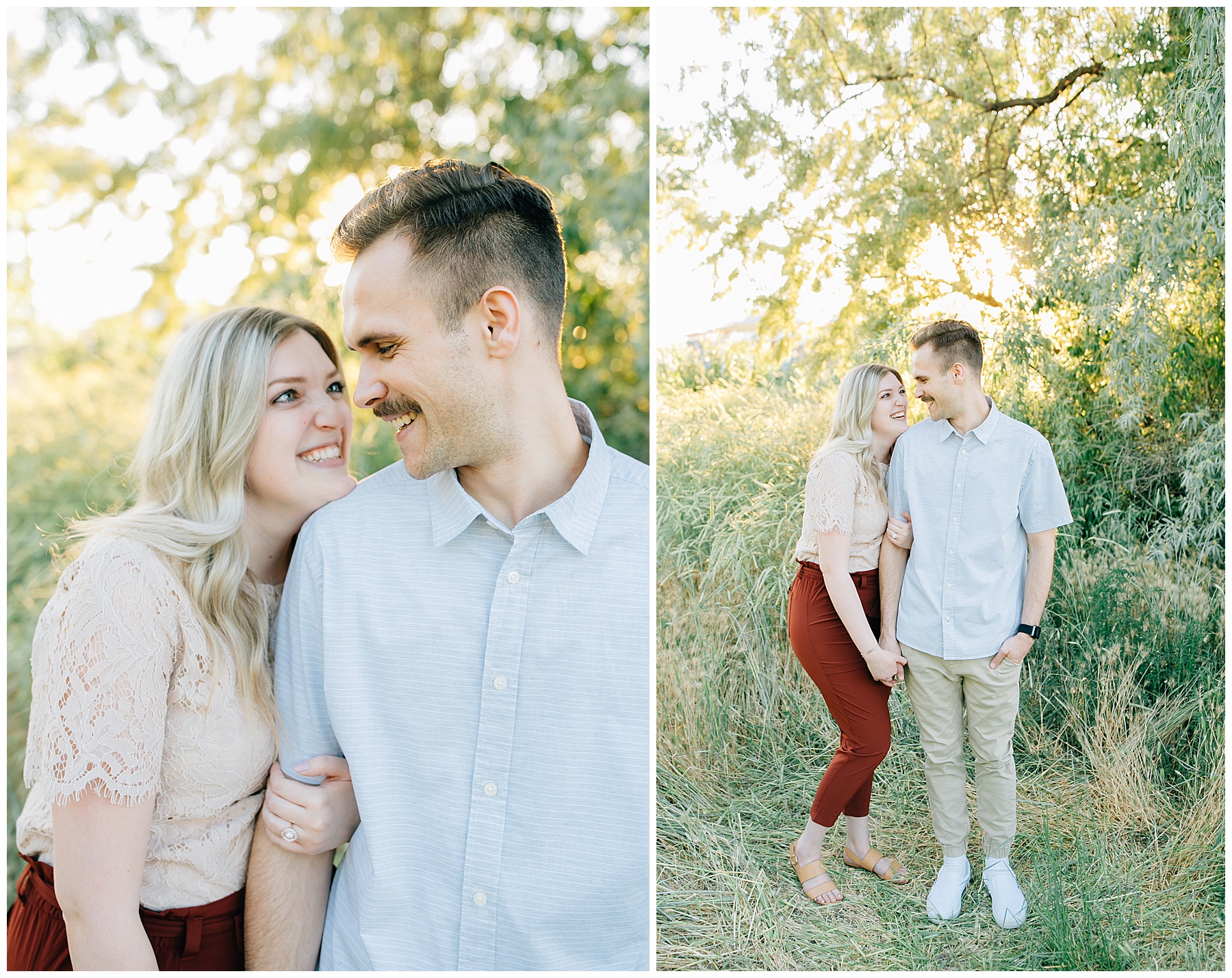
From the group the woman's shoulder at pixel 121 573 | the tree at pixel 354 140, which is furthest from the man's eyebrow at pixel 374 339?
the tree at pixel 354 140

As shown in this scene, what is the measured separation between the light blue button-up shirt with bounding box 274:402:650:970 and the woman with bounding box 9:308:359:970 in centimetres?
11

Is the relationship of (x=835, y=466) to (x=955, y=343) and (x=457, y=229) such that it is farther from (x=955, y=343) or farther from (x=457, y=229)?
(x=457, y=229)

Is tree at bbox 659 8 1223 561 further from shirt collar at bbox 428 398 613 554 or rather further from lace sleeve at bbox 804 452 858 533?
shirt collar at bbox 428 398 613 554

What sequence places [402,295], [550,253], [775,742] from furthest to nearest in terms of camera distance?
[775,742] < [550,253] < [402,295]

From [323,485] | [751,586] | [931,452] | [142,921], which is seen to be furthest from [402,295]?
[142,921]

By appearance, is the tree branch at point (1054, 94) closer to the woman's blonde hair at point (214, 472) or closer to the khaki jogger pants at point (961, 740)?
the khaki jogger pants at point (961, 740)

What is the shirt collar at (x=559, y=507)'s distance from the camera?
173cm

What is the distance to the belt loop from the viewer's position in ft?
5.77

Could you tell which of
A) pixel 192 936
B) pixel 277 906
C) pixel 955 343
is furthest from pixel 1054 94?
pixel 192 936

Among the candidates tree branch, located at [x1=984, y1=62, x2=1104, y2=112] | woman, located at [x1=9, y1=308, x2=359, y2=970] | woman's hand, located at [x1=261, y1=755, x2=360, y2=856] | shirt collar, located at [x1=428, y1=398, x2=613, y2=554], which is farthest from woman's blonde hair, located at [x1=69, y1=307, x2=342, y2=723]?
tree branch, located at [x1=984, y1=62, x2=1104, y2=112]

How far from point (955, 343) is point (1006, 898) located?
1.24 meters

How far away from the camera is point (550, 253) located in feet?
6.01

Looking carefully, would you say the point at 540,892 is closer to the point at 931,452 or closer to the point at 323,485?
the point at 323,485

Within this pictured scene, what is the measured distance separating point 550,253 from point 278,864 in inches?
55.7
